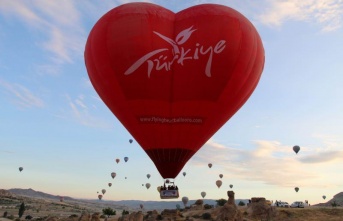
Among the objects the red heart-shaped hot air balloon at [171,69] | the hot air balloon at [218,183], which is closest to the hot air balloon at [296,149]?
the hot air balloon at [218,183]

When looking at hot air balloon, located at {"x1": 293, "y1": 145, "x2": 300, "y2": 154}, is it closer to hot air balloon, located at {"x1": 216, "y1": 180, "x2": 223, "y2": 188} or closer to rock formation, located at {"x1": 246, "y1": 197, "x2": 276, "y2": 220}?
rock formation, located at {"x1": 246, "y1": 197, "x2": 276, "y2": 220}

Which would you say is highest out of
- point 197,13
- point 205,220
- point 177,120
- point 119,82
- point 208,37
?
point 197,13

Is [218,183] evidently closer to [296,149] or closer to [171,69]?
[296,149]

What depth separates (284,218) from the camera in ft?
171

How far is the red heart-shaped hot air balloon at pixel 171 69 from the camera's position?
2597 cm

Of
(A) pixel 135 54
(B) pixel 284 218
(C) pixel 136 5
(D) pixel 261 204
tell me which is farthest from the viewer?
(D) pixel 261 204

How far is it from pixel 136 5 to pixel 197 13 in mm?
4648

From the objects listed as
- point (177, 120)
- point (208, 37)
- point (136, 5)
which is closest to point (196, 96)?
point (177, 120)

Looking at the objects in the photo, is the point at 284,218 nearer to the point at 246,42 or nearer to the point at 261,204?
the point at 261,204

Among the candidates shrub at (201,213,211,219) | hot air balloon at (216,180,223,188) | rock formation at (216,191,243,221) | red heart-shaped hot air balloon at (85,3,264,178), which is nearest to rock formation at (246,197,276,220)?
rock formation at (216,191,243,221)

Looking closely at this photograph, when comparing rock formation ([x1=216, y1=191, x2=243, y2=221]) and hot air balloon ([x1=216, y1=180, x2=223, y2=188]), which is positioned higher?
hot air balloon ([x1=216, y1=180, x2=223, y2=188])

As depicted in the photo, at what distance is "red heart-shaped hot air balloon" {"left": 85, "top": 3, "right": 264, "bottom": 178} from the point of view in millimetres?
25969

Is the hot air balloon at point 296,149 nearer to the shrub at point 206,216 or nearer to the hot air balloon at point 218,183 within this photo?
the hot air balloon at point 218,183

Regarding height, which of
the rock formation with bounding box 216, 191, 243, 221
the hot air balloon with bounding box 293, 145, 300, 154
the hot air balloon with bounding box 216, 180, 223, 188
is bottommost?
the rock formation with bounding box 216, 191, 243, 221
